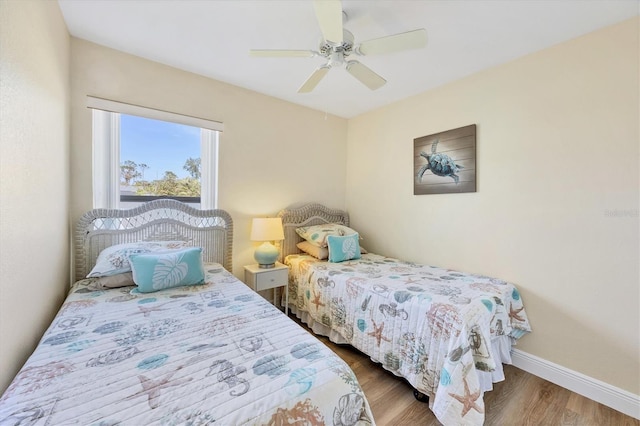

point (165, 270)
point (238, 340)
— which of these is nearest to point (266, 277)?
point (165, 270)

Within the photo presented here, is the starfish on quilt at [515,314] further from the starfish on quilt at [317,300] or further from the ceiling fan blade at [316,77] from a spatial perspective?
the ceiling fan blade at [316,77]

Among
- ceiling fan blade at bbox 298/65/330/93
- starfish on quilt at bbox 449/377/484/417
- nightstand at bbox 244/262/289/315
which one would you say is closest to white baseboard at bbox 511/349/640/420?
starfish on quilt at bbox 449/377/484/417

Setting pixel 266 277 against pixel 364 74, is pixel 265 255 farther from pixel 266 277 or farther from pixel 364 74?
pixel 364 74

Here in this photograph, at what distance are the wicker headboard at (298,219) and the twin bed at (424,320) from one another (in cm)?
35

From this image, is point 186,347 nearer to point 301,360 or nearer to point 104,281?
point 301,360

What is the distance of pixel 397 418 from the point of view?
63.1 inches

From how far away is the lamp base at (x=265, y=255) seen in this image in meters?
2.71

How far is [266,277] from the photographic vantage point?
2.65 meters

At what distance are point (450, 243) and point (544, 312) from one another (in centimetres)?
88

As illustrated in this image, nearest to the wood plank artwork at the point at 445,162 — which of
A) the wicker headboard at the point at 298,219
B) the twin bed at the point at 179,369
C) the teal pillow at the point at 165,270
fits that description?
the wicker headboard at the point at 298,219

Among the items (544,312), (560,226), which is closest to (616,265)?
(560,226)

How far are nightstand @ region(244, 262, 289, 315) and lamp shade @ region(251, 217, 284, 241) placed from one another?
316mm

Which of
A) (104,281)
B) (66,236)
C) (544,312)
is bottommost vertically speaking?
(544,312)

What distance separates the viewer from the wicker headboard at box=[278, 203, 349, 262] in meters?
3.16
